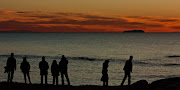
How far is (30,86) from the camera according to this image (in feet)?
57.8

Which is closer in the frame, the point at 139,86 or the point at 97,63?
the point at 139,86

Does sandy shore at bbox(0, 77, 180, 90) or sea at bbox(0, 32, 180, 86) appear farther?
sea at bbox(0, 32, 180, 86)

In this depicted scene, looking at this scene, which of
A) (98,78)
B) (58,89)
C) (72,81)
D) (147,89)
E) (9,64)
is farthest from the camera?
(98,78)

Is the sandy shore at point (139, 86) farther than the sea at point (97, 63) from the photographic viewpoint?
No

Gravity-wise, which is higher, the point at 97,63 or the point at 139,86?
the point at 97,63

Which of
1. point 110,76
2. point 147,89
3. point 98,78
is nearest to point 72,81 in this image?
point 98,78

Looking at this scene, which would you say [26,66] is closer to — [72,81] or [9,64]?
[9,64]

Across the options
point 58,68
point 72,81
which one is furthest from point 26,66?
point 72,81

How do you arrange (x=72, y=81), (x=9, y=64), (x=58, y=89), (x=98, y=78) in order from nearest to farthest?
1. (x=58, y=89)
2. (x=9, y=64)
3. (x=72, y=81)
4. (x=98, y=78)

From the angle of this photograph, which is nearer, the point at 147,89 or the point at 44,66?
the point at 147,89

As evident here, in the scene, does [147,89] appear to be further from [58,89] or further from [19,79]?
[19,79]

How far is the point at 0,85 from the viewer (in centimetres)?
1761

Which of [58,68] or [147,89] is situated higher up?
[58,68]

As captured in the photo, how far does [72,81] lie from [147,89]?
Answer: 1560cm
